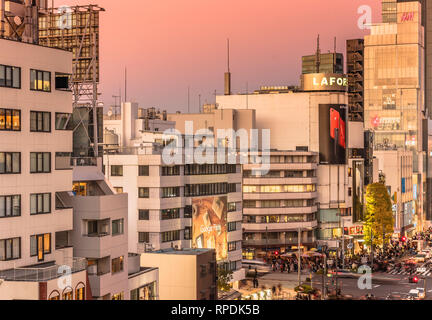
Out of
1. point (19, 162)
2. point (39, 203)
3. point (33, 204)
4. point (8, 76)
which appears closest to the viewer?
point (8, 76)

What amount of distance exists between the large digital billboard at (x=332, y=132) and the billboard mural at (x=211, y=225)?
46.6 meters

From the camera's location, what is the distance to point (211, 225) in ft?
283

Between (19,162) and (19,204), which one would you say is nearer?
(19,204)

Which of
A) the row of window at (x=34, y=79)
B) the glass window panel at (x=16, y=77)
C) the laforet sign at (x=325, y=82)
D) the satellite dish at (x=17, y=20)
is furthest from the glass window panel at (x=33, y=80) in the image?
the laforet sign at (x=325, y=82)

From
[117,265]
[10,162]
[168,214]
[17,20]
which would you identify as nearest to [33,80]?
[10,162]

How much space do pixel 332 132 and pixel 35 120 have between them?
93714 mm

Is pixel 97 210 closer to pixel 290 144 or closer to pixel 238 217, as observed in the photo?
pixel 238 217

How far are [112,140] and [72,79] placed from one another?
2131 inches

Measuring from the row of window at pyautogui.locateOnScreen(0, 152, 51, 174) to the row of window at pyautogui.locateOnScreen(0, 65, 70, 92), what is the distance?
3924 mm

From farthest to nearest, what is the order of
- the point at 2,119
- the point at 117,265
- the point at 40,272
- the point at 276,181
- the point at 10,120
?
the point at 276,181, the point at 117,265, the point at 10,120, the point at 2,119, the point at 40,272

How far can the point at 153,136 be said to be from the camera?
115562mm

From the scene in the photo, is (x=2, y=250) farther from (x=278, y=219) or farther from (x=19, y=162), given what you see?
(x=278, y=219)

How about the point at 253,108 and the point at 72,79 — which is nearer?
the point at 72,79
